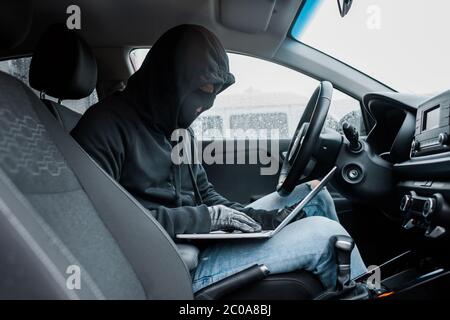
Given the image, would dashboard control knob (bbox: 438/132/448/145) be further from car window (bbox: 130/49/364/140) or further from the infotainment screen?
car window (bbox: 130/49/364/140)

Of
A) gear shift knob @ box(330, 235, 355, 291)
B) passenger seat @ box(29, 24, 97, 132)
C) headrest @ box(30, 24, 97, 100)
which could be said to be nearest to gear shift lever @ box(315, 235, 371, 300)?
gear shift knob @ box(330, 235, 355, 291)

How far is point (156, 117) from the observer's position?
120cm

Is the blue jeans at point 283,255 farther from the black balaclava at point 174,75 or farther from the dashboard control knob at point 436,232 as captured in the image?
the black balaclava at point 174,75

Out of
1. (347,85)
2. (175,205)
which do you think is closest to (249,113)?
(347,85)

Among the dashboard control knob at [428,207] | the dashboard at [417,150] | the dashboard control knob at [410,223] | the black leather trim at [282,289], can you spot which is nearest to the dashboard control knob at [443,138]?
the dashboard at [417,150]

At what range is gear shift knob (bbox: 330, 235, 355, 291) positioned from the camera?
95cm

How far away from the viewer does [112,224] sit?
0.75 meters

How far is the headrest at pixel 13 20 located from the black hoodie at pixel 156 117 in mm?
248

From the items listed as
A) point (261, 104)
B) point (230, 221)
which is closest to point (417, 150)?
point (230, 221)

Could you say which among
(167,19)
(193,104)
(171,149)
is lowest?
(171,149)

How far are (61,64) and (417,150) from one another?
108 centimetres

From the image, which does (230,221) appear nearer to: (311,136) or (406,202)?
(311,136)

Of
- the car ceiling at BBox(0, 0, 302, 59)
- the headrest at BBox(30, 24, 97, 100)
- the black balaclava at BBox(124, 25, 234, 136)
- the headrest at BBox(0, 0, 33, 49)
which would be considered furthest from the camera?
the car ceiling at BBox(0, 0, 302, 59)

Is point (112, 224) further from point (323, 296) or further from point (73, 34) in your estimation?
point (73, 34)
